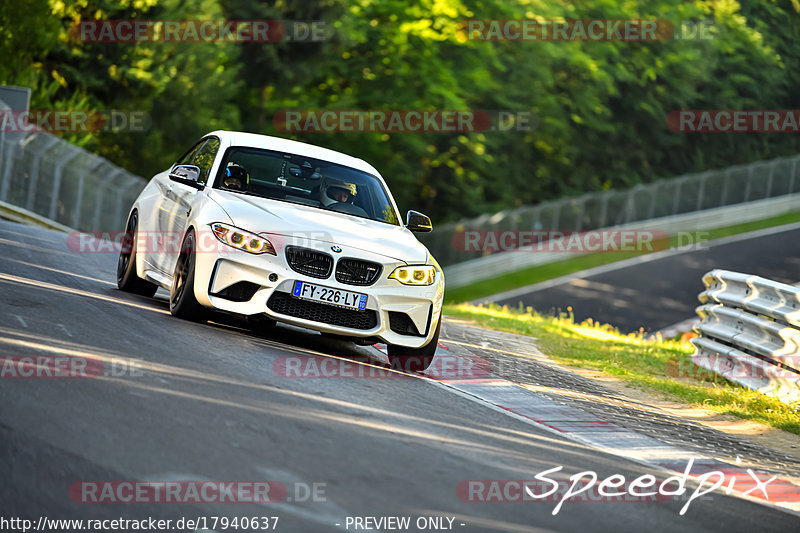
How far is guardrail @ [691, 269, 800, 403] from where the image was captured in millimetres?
10977

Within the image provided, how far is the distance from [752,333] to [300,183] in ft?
17.6

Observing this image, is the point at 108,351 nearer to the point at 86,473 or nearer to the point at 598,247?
the point at 86,473

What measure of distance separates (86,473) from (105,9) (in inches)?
1339

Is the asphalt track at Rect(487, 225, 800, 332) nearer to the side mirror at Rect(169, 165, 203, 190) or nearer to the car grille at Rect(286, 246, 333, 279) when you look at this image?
the side mirror at Rect(169, 165, 203, 190)

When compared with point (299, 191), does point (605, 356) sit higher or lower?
lower

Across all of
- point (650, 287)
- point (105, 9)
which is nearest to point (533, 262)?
point (650, 287)

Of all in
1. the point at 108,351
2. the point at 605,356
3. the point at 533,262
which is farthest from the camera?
the point at 533,262

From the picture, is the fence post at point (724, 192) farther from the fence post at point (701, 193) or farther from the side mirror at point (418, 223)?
the side mirror at point (418, 223)

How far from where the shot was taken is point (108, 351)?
7.84 meters

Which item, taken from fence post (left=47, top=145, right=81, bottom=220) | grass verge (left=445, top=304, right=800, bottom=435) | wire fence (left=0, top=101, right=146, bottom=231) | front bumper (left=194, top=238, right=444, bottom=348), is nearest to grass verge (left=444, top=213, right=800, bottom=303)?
wire fence (left=0, top=101, right=146, bottom=231)

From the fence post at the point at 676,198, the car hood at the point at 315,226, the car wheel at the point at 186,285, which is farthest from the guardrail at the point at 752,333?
the fence post at the point at 676,198

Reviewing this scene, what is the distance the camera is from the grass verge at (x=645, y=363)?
10.7 meters

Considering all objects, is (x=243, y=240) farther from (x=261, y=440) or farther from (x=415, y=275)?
(x=261, y=440)

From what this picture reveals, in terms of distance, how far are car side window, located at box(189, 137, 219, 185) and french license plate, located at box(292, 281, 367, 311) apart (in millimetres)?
1980
